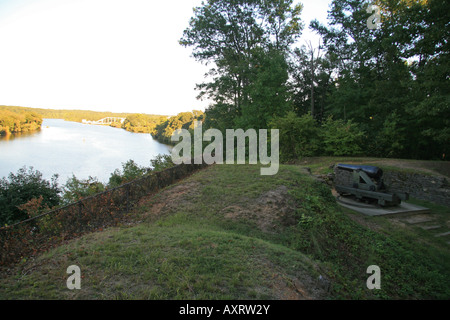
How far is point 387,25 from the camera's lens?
58.5 feet

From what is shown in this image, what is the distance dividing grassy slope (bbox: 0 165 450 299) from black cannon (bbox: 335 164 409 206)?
1422mm

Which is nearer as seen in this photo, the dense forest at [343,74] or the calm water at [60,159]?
the dense forest at [343,74]

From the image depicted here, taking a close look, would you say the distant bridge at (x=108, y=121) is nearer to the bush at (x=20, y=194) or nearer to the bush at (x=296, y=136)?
the bush at (x=20, y=194)

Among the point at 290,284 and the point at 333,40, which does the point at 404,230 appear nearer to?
the point at 290,284

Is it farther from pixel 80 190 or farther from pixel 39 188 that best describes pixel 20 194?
pixel 80 190

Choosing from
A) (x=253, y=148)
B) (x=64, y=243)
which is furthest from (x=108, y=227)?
(x=253, y=148)

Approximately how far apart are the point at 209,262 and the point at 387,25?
71.6ft

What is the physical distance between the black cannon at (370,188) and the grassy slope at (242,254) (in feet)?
4.67

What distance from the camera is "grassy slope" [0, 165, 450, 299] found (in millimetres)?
3203

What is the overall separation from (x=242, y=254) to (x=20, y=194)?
10197 millimetres

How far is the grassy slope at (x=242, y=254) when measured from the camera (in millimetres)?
3203

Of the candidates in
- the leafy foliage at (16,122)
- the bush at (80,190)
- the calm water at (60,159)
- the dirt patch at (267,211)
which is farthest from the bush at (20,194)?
the leafy foliage at (16,122)

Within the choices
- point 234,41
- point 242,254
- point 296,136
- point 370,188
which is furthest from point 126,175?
point 234,41

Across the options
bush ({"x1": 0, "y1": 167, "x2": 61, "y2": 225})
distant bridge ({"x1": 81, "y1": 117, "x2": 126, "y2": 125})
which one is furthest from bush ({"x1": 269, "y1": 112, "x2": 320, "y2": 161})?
distant bridge ({"x1": 81, "y1": 117, "x2": 126, "y2": 125})
